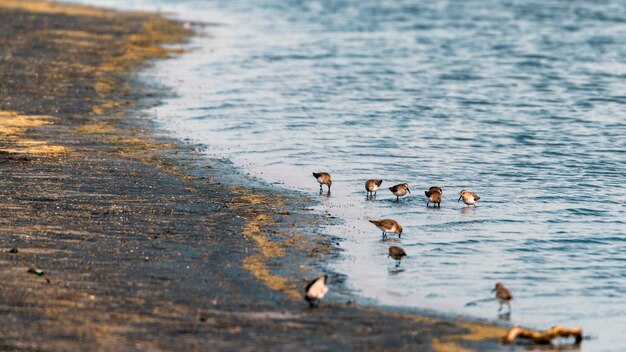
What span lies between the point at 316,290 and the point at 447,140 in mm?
12931

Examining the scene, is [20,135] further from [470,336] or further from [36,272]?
[470,336]

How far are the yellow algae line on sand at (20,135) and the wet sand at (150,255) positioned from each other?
0.04 m

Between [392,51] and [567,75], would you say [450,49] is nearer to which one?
[392,51]

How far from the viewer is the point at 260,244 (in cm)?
1473

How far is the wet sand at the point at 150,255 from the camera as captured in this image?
36.8 feet

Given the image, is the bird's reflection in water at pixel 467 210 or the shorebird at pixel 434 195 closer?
the bird's reflection in water at pixel 467 210

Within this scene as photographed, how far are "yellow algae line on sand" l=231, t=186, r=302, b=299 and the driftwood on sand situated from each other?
2.35 meters

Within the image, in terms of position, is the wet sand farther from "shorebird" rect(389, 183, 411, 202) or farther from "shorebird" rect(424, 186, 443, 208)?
"shorebird" rect(424, 186, 443, 208)

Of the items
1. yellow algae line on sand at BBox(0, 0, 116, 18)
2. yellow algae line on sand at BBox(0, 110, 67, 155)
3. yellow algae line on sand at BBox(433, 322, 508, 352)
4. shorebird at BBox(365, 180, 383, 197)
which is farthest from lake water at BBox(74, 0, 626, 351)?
yellow algae line on sand at BBox(0, 0, 116, 18)

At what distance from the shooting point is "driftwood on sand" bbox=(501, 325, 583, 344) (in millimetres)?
11547

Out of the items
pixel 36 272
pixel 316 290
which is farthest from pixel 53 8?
pixel 316 290

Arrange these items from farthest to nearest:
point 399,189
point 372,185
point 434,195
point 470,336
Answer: point 372,185, point 399,189, point 434,195, point 470,336

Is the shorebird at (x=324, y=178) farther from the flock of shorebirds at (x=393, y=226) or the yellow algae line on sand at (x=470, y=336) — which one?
the yellow algae line on sand at (x=470, y=336)

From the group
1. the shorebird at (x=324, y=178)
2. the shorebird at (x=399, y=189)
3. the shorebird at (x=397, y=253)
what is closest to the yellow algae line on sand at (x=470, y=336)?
the shorebird at (x=397, y=253)
